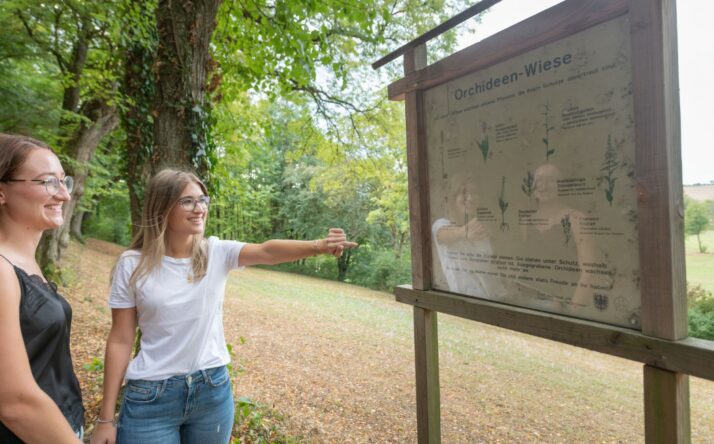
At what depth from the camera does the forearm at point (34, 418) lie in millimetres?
1159

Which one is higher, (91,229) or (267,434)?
(91,229)

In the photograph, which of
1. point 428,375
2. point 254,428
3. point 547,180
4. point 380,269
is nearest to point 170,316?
point 428,375

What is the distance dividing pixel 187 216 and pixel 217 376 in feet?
2.49

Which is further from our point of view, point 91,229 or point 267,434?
point 91,229

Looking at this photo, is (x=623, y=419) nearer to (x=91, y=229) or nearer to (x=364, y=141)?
(x=364, y=141)

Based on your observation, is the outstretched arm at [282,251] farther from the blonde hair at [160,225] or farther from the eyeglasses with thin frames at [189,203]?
the eyeglasses with thin frames at [189,203]

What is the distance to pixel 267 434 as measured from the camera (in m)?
3.95

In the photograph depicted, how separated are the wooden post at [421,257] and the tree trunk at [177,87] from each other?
2078 mm

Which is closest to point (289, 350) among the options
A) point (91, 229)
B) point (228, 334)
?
point (228, 334)

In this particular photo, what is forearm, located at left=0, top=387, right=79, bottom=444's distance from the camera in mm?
1159

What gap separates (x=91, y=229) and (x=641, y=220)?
1160 inches

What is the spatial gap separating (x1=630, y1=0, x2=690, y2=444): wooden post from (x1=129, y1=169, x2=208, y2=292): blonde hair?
180 cm

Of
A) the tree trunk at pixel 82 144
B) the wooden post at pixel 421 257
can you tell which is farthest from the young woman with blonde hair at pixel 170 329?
the tree trunk at pixel 82 144

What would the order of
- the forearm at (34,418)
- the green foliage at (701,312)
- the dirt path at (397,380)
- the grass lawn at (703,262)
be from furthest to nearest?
the grass lawn at (703,262)
the green foliage at (701,312)
the dirt path at (397,380)
the forearm at (34,418)
